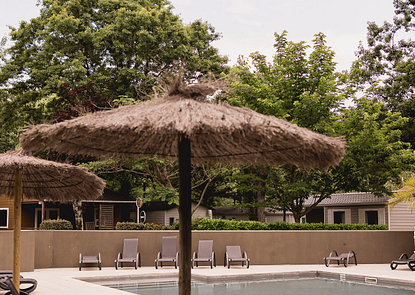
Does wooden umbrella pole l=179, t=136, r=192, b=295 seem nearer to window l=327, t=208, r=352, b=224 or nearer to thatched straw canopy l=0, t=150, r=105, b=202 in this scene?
thatched straw canopy l=0, t=150, r=105, b=202

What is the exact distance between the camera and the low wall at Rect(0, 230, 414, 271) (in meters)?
13.9

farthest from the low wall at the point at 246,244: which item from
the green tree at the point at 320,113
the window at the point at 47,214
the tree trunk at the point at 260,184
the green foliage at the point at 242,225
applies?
the window at the point at 47,214

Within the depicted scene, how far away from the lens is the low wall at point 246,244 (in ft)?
45.7

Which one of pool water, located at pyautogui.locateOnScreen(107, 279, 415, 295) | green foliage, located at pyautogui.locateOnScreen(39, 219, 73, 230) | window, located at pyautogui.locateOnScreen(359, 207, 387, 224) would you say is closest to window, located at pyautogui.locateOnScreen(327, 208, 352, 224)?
window, located at pyautogui.locateOnScreen(359, 207, 387, 224)

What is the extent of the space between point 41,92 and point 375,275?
2042cm

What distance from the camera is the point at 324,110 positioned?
18.0 m

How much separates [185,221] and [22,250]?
905cm

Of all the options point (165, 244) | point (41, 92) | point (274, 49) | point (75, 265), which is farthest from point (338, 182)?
point (41, 92)

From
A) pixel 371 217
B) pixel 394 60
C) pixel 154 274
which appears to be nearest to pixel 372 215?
pixel 371 217

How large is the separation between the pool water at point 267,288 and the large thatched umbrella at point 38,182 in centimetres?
322

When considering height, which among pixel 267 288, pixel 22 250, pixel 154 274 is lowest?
pixel 267 288

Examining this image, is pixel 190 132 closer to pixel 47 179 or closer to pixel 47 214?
pixel 47 179

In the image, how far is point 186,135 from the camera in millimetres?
4652

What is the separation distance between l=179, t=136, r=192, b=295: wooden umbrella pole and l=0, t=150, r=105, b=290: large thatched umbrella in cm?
303
